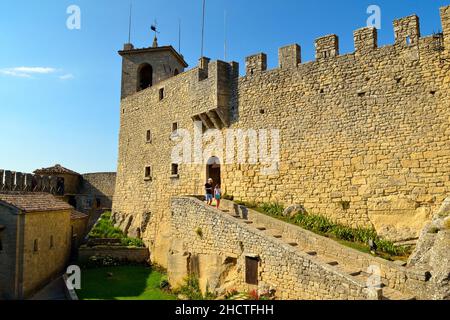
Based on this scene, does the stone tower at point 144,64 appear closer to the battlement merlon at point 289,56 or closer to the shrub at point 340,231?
the battlement merlon at point 289,56

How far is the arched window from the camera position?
23.3 metres

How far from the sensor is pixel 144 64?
75.0ft

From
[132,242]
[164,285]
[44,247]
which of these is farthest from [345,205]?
[44,247]

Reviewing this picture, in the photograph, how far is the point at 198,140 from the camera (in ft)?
55.3

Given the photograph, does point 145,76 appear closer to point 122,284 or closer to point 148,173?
point 148,173

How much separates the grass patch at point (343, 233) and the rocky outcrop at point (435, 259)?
0.99 m

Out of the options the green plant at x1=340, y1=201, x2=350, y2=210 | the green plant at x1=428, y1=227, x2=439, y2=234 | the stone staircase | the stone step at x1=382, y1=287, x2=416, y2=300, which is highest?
the green plant at x1=340, y1=201, x2=350, y2=210

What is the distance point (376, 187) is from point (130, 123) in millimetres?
14873

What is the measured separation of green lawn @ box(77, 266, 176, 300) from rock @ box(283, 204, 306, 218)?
16.1 ft

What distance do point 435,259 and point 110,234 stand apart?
636 inches

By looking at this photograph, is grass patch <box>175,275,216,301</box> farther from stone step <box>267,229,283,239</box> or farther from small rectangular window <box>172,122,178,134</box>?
small rectangular window <box>172,122,178,134</box>

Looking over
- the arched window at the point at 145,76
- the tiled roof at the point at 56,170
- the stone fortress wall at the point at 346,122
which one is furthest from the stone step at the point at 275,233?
the tiled roof at the point at 56,170

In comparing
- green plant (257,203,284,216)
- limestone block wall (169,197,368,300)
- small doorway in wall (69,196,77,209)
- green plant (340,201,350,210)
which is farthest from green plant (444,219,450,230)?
small doorway in wall (69,196,77,209)

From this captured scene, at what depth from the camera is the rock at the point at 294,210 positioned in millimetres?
12852
